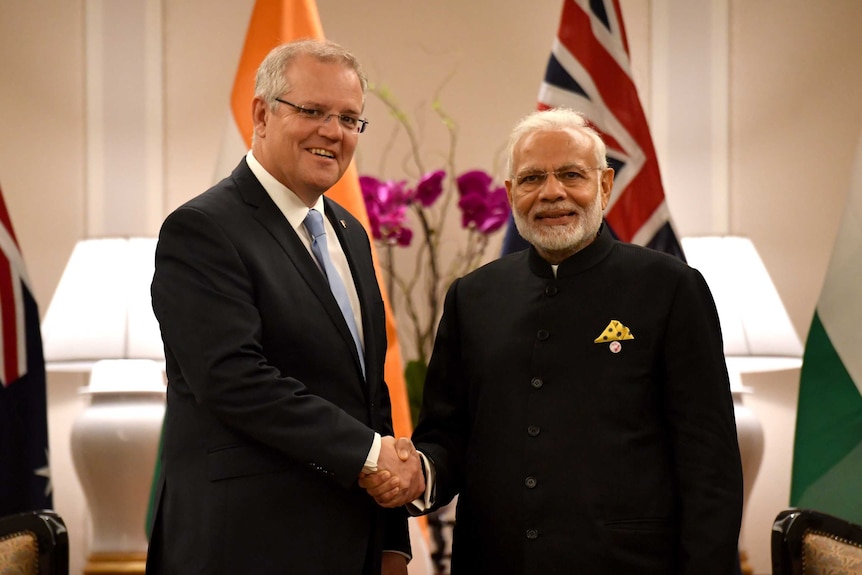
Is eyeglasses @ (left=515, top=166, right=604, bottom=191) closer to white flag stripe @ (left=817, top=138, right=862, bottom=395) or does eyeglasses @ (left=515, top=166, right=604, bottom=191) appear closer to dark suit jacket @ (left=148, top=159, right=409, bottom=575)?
dark suit jacket @ (left=148, top=159, right=409, bottom=575)

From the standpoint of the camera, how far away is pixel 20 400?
289 centimetres

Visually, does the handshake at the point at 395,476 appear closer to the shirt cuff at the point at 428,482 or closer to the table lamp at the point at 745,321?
the shirt cuff at the point at 428,482

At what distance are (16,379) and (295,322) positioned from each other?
1.22 m

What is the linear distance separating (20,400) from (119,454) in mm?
525

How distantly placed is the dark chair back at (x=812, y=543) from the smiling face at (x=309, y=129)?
1286 millimetres

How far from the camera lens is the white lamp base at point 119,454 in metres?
3.35

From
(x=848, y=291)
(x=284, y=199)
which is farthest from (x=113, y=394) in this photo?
(x=848, y=291)

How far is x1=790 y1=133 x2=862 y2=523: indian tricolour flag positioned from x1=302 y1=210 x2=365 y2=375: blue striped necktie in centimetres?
152

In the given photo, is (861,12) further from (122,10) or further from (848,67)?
(122,10)

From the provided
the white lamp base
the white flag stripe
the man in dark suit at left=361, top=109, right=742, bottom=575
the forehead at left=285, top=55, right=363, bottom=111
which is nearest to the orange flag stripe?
the white lamp base

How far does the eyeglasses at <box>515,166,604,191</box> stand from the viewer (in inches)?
90.0

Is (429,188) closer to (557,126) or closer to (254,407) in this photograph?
(557,126)

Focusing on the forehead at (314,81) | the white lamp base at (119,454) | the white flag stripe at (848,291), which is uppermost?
the forehead at (314,81)

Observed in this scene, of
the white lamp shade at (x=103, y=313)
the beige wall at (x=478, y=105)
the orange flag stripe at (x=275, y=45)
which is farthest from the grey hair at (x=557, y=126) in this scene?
the beige wall at (x=478, y=105)
